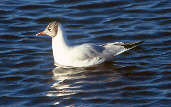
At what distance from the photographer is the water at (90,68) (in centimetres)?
874

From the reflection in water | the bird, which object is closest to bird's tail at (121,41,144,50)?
the bird

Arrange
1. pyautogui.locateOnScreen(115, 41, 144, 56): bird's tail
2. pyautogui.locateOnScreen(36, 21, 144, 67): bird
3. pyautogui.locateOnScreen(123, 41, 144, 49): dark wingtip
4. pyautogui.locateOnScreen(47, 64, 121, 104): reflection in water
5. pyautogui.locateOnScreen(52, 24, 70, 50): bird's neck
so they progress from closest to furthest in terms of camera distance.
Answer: pyautogui.locateOnScreen(47, 64, 121, 104): reflection in water < pyautogui.locateOnScreen(36, 21, 144, 67): bird < pyautogui.locateOnScreen(52, 24, 70, 50): bird's neck < pyautogui.locateOnScreen(115, 41, 144, 56): bird's tail < pyautogui.locateOnScreen(123, 41, 144, 49): dark wingtip

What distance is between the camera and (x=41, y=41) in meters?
11.9

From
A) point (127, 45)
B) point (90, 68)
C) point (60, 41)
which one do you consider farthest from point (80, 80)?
point (127, 45)

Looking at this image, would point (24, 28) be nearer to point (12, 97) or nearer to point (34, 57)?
point (34, 57)

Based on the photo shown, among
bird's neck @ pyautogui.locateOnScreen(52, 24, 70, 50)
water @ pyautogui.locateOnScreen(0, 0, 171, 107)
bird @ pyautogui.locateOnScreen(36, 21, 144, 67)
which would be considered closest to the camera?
water @ pyautogui.locateOnScreen(0, 0, 171, 107)

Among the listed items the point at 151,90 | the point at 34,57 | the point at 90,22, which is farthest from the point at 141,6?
the point at 151,90

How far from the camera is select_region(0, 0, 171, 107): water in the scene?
8742 millimetres

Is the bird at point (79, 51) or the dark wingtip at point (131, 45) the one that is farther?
the dark wingtip at point (131, 45)

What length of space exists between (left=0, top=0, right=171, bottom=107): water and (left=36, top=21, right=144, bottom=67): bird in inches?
6.1

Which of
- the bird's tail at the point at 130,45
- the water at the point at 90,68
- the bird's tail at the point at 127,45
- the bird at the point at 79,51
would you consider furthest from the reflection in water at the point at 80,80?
the bird's tail at the point at 130,45

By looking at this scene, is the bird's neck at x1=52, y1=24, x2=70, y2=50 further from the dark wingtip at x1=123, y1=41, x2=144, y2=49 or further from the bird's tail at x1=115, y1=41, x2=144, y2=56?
the dark wingtip at x1=123, y1=41, x2=144, y2=49

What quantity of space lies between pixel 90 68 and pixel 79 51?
0.43m

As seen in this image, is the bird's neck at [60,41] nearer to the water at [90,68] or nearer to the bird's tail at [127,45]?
the water at [90,68]
